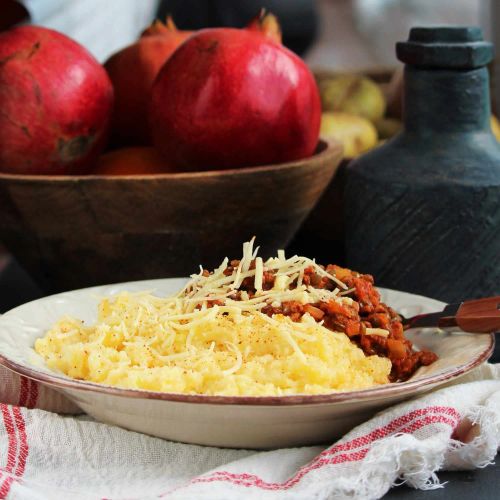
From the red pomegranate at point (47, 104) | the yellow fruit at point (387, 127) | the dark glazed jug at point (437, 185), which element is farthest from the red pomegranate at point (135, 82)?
the yellow fruit at point (387, 127)

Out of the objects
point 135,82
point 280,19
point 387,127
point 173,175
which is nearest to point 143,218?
point 173,175

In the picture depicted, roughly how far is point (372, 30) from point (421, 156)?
7.44 metres

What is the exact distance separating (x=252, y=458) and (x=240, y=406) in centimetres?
8

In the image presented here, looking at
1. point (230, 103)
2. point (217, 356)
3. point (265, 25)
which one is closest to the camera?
point (217, 356)

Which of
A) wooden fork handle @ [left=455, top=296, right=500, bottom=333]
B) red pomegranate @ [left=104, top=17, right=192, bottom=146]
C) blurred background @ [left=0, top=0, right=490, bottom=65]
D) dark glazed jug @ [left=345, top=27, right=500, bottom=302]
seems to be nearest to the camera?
wooden fork handle @ [left=455, top=296, right=500, bottom=333]

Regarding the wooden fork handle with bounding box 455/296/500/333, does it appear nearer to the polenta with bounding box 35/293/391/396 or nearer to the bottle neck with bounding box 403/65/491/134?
the polenta with bounding box 35/293/391/396

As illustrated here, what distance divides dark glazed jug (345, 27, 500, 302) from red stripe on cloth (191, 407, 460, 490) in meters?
0.36

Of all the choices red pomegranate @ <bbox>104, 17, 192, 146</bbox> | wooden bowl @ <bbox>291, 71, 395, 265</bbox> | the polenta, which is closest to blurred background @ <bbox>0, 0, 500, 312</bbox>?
red pomegranate @ <bbox>104, 17, 192, 146</bbox>

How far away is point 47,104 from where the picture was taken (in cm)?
140

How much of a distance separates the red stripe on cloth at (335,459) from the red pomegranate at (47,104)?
0.68 meters

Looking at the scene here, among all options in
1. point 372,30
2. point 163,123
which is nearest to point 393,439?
point 163,123

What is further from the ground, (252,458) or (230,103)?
(230,103)

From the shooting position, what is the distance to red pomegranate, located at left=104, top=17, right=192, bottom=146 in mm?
1586

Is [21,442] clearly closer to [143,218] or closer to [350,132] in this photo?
[143,218]
